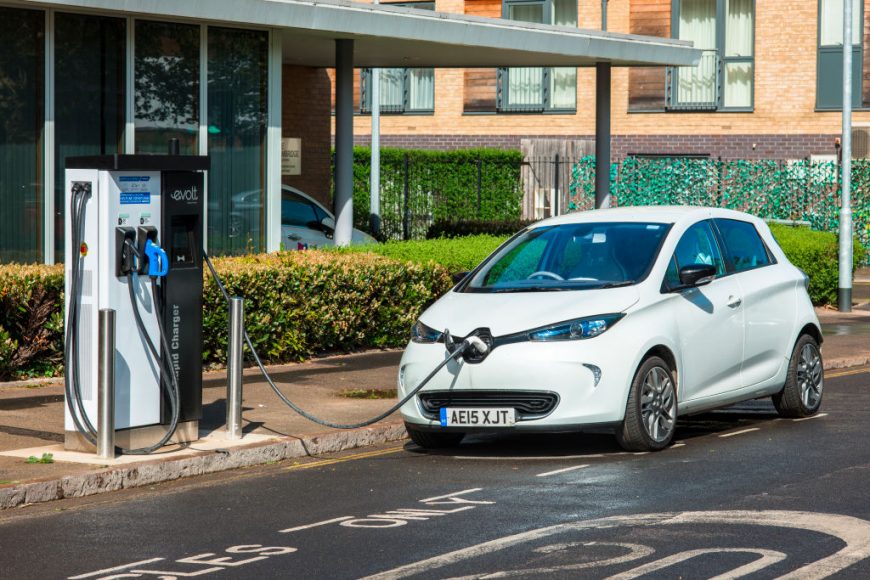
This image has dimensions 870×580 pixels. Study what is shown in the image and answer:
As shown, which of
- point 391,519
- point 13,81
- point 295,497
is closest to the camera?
point 391,519

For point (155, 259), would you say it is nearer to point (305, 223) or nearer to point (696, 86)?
point (305, 223)

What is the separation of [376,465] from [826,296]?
45.4 feet

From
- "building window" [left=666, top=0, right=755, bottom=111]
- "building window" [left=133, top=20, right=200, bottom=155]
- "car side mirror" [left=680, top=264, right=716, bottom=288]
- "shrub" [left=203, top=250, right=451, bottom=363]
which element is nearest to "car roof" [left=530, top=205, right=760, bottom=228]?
"car side mirror" [left=680, top=264, right=716, bottom=288]

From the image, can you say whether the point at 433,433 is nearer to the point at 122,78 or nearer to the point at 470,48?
the point at 122,78

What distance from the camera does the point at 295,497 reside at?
8.84m

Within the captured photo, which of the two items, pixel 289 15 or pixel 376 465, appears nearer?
pixel 376 465

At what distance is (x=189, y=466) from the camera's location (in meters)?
9.58

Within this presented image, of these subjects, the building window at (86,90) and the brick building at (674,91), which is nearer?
the building window at (86,90)

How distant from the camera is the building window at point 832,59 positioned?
1272 inches

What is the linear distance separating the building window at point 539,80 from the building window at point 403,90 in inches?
79.2

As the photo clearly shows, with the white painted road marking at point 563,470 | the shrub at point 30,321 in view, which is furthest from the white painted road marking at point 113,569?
the shrub at point 30,321

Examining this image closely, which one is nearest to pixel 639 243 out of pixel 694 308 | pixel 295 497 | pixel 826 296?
pixel 694 308

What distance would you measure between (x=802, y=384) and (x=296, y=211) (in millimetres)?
10529

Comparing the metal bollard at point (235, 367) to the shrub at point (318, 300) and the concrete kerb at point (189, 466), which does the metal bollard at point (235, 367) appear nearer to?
the concrete kerb at point (189, 466)
